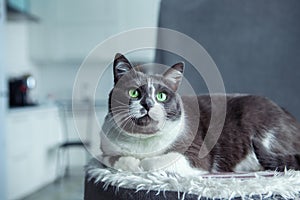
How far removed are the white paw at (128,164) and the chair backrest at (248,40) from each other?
0.56 meters

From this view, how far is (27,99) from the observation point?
3002 millimetres

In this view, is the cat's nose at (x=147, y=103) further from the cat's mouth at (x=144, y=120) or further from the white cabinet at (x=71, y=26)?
the white cabinet at (x=71, y=26)

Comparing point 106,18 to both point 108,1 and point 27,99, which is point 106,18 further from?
point 27,99

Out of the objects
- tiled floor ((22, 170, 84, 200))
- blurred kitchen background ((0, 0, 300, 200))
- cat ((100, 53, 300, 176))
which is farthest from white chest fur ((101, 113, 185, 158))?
tiled floor ((22, 170, 84, 200))

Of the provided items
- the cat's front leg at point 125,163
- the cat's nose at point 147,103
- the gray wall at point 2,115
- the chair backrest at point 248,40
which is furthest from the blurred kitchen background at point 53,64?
the cat's nose at point 147,103

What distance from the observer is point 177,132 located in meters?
0.76

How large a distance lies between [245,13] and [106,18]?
2.39m

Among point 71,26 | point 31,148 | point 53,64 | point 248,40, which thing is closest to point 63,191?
point 31,148

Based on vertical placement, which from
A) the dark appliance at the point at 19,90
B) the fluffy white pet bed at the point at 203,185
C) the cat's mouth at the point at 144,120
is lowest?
the dark appliance at the point at 19,90

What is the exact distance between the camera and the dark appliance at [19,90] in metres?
2.86

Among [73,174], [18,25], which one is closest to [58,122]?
[73,174]

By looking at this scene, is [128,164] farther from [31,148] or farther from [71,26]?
[71,26]

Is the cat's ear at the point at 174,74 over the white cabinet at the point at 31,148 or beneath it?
over

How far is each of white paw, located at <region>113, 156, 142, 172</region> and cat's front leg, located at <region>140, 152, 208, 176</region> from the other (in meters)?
0.01
